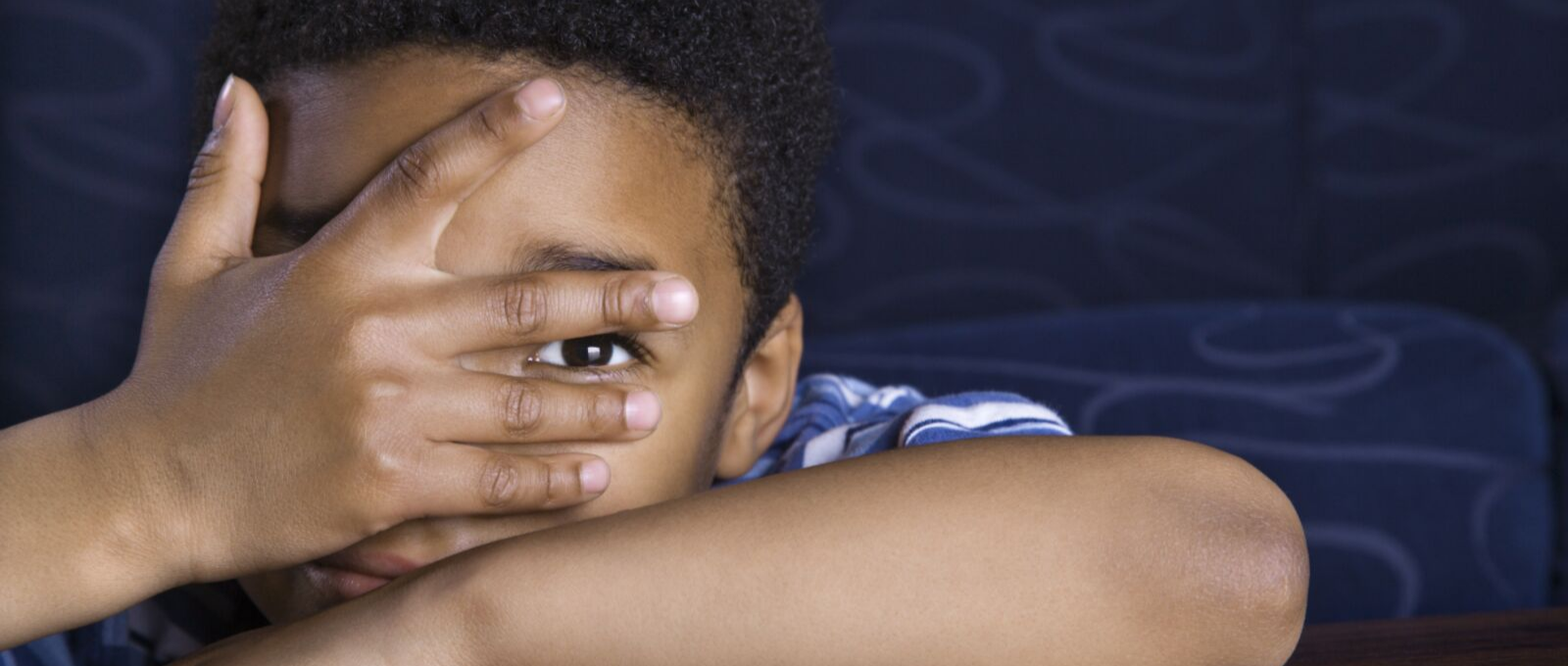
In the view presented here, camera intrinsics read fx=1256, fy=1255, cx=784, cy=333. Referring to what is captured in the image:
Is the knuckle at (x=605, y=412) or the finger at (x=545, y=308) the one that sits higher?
the finger at (x=545, y=308)

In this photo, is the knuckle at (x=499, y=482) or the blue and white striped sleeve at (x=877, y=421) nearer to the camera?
the knuckle at (x=499, y=482)

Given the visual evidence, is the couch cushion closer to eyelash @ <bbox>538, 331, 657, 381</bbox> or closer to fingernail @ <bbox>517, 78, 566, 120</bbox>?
eyelash @ <bbox>538, 331, 657, 381</bbox>

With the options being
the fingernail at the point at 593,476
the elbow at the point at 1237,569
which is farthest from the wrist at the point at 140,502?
the elbow at the point at 1237,569

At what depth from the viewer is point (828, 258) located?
1.72 metres

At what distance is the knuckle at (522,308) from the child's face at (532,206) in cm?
4

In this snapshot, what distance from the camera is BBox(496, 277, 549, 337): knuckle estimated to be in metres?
0.67

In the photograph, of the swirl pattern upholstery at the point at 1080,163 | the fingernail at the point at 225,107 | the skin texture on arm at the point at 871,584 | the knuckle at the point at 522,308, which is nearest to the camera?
the skin texture on arm at the point at 871,584

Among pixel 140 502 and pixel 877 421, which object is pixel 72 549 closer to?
pixel 140 502

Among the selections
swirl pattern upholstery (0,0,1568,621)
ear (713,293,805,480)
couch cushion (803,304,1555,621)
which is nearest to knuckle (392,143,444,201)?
ear (713,293,805,480)

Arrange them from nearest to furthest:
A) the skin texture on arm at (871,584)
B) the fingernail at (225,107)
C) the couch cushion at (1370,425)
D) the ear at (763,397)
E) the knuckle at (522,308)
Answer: the skin texture on arm at (871,584)
the knuckle at (522,308)
the fingernail at (225,107)
the ear at (763,397)
the couch cushion at (1370,425)

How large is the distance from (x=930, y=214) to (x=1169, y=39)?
0.39 metres

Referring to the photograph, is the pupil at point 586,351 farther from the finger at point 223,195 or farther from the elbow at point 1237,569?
the elbow at point 1237,569

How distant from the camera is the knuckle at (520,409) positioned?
676mm

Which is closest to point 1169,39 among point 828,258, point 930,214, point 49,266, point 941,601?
point 930,214
